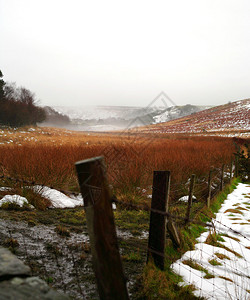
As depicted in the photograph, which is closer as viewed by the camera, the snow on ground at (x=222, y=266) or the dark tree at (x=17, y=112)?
the snow on ground at (x=222, y=266)

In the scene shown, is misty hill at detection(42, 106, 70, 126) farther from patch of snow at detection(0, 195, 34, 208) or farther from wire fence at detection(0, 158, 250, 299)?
wire fence at detection(0, 158, 250, 299)

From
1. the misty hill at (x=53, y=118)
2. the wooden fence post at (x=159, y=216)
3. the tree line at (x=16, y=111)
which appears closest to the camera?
the wooden fence post at (x=159, y=216)

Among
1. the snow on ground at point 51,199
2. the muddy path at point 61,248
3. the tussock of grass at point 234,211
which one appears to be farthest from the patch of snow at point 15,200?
the tussock of grass at point 234,211

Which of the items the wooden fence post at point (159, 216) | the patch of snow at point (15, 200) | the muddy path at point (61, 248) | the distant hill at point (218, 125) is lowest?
the muddy path at point (61, 248)

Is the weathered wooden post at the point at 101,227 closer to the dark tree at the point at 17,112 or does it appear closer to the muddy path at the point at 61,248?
the muddy path at the point at 61,248

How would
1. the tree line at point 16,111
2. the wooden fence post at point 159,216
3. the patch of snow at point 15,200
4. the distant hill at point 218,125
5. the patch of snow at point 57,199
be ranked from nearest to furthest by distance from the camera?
the wooden fence post at point 159,216
the patch of snow at point 15,200
the patch of snow at point 57,199
the tree line at point 16,111
the distant hill at point 218,125

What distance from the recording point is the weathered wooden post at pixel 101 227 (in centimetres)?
107

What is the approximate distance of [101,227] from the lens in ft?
3.62

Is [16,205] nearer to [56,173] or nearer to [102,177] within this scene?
[56,173]

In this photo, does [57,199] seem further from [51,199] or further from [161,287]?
[161,287]

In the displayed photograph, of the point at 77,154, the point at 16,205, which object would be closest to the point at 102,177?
the point at 16,205

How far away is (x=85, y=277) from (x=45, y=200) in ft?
7.19

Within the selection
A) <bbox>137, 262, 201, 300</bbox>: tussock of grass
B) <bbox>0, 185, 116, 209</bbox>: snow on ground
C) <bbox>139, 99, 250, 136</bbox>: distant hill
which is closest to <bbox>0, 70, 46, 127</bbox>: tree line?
<bbox>139, 99, 250, 136</bbox>: distant hill

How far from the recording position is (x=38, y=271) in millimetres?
2012
